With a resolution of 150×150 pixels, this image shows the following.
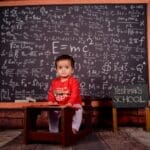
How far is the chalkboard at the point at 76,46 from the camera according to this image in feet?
20.1

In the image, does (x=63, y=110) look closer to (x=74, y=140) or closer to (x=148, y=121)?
(x=74, y=140)

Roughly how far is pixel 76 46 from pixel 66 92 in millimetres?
1689

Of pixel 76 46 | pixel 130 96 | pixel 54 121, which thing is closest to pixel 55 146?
pixel 54 121

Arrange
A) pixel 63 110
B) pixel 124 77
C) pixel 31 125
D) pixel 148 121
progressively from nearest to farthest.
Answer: pixel 63 110, pixel 31 125, pixel 148 121, pixel 124 77

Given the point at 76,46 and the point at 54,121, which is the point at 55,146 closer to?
the point at 54,121

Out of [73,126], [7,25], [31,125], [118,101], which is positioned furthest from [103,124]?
[7,25]

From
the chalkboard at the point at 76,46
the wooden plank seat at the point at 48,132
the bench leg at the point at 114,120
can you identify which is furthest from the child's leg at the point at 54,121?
the chalkboard at the point at 76,46

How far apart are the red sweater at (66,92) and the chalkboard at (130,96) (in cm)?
113

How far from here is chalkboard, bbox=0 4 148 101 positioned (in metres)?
6.14

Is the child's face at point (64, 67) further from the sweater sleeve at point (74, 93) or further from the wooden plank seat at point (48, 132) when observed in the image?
the wooden plank seat at point (48, 132)

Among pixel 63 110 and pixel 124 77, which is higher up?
pixel 124 77

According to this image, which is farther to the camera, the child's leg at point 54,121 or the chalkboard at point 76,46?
the chalkboard at point 76,46

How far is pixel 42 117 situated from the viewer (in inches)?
245

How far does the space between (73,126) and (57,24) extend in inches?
102
